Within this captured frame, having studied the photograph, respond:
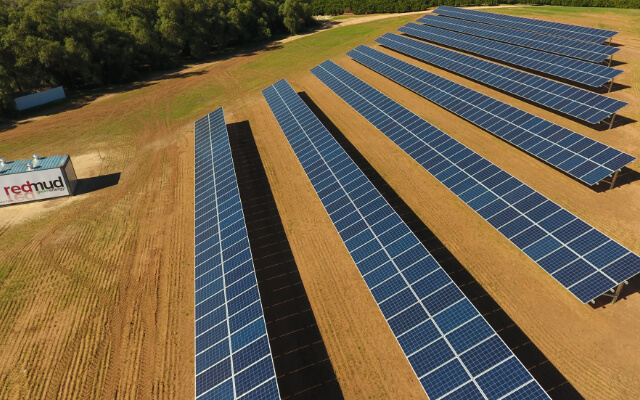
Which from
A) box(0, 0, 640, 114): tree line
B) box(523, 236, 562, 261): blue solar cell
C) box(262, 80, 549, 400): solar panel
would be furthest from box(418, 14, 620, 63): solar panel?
box(262, 80, 549, 400): solar panel

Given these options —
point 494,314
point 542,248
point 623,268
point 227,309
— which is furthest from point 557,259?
point 227,309

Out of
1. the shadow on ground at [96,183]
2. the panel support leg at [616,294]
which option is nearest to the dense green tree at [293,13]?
the shadow on ground at [96,183]

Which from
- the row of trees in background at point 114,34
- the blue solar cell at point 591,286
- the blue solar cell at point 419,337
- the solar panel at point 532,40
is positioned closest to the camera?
the blue solar cell at point 419,337

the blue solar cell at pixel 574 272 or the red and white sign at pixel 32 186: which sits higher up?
the red and white sign at pixel 32 186

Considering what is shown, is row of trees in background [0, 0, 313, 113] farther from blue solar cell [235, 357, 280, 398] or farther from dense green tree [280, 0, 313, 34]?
blue solar cell [235, 357, 280, 398]

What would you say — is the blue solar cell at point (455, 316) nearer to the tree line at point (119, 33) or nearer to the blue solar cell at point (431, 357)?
the blue solar cell at point (431, 357)

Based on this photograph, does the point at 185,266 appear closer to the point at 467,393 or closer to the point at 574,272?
the point at 467,393

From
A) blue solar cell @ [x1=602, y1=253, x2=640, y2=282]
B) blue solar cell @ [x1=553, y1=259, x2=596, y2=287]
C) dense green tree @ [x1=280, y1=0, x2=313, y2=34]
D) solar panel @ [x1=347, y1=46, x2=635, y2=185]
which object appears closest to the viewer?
blue solar cell @ [x1=602, y1=253, x2=640, y2=282]
